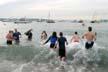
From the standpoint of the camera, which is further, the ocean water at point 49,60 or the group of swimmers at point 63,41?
the group of swimmers at point 63,41

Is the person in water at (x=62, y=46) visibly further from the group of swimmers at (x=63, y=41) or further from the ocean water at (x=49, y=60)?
the ocean water at (x=49, y=60)

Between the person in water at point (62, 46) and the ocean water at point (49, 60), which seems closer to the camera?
the ocean water at point (49, 60)

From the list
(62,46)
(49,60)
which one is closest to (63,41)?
(62,46)

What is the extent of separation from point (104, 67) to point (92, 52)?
2.61 metres

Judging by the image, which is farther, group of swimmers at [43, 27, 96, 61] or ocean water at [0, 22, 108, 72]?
group of swimmers at [43, 27, 96, 61]

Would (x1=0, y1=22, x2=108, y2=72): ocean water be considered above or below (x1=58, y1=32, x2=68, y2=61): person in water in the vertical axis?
below

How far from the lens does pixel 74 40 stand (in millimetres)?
22906

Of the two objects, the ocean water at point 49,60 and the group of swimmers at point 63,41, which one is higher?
the group of swimmers at point 63,41

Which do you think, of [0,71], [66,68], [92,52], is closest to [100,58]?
[92,52]

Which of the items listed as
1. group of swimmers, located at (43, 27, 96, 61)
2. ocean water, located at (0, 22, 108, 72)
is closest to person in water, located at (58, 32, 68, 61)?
group of swimmers, located at (43, 27, 96, 61)

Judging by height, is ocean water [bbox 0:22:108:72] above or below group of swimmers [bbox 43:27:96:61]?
below

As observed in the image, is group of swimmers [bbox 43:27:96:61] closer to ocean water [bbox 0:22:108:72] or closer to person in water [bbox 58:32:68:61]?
person in water [bbox 58:32:68:61]

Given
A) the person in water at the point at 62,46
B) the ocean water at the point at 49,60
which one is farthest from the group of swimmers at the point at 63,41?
the ocean water at the point at 49,60

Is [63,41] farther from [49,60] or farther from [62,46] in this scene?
[49,60]
